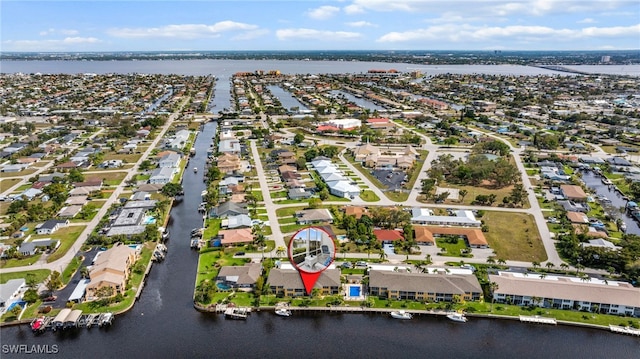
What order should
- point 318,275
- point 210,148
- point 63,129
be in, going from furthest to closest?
point 63,129 → point 210,148 → point 318,275

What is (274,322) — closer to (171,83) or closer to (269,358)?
(269,358)

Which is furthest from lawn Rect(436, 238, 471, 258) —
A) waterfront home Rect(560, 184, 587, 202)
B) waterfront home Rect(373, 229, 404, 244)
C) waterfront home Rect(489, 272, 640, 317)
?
waterfront home Rect(560, 184, 587, 202)

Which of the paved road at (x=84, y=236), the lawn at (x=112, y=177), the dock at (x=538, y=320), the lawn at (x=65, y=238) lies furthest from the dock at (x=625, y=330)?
the lawn at (x=112, y=177)

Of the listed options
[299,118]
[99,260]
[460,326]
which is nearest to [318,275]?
[460,326]

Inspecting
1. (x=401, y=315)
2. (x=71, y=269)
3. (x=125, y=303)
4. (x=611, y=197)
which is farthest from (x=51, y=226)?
(x=611, y=197)

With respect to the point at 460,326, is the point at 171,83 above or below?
above

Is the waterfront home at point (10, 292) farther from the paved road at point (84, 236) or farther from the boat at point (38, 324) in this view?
the boat at point (38, 324)
